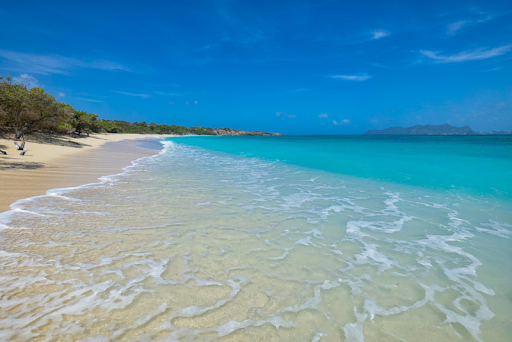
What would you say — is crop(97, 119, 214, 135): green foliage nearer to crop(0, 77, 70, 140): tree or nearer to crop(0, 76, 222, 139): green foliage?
crop(0, 76, 222, 139): green foliage

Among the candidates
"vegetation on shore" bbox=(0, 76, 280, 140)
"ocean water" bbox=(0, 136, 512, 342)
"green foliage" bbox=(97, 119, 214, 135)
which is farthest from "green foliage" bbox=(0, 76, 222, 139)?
"green foliage" bbox=(97, 119, 214, 135)

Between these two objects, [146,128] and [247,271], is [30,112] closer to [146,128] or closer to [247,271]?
[247,271]

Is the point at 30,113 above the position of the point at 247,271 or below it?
above

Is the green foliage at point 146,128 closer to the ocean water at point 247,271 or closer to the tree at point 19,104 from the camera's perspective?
the tree at point 19,104

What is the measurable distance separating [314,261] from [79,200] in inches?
228

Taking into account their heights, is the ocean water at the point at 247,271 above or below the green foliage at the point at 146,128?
below

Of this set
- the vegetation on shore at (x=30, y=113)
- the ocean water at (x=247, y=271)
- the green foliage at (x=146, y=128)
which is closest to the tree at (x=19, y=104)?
the vegetation on shore at (x=30, y=113)

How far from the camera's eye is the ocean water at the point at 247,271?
2.39 meters

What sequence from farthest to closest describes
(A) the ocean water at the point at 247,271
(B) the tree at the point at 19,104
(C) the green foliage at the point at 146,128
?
(C) the green foliage at the point at 146,128
(B) the tree at the point at 19,104
(A) the ocean water at the point at 247,271

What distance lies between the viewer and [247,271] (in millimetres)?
3330

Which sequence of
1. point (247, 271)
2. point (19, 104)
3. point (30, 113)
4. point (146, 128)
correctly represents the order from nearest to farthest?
point (247, 271)
point (19, 104)
point (30, 113)
point (146, 128)

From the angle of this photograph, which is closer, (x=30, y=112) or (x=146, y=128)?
(x=30, y=112)

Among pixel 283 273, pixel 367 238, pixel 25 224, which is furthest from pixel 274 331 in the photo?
pixel 25 224

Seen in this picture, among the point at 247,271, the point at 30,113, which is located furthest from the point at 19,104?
the point at 247,271
